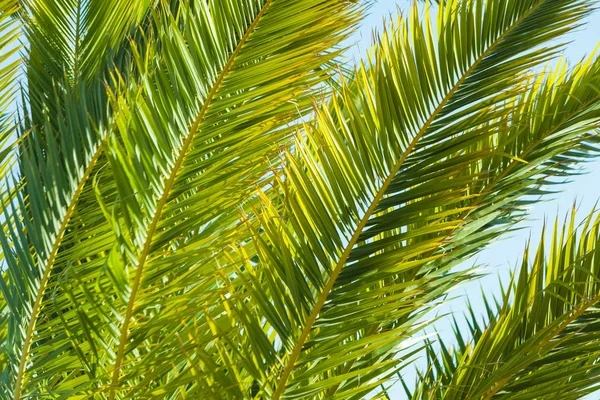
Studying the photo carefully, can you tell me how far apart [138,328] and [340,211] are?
68 cm

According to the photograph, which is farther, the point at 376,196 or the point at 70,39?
the point at 70,39

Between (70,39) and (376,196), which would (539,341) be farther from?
(70,39)

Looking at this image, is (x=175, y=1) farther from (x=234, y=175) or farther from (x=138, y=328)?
(x=138, y=328)

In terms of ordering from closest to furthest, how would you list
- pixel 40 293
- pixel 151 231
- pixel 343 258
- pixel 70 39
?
pixel 343 258 → pixel 151 231 → pixel 40 293 → pixel 70 39

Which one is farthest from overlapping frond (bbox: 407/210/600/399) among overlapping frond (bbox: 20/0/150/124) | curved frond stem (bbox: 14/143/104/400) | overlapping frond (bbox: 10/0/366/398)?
overlapping frond (bbox: 20/0/150/124)

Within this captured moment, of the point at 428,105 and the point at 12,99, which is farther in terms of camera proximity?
the point at 12,99

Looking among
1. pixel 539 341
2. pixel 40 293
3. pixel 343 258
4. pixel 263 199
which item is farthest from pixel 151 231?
pixel 539 341

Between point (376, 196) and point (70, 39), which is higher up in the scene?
point (70, 39)

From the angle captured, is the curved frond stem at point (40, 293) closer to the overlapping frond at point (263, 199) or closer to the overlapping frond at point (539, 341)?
the overlapping frond at point (263, 199)

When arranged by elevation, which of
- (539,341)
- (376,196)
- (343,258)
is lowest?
(539,341)

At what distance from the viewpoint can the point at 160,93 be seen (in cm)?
243

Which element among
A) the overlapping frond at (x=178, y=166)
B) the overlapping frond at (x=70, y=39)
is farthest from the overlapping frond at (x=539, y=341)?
the overlapping frond at (x=70, y=39)

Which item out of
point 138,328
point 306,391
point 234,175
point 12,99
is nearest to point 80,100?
point 12,99

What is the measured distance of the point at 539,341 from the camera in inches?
100
